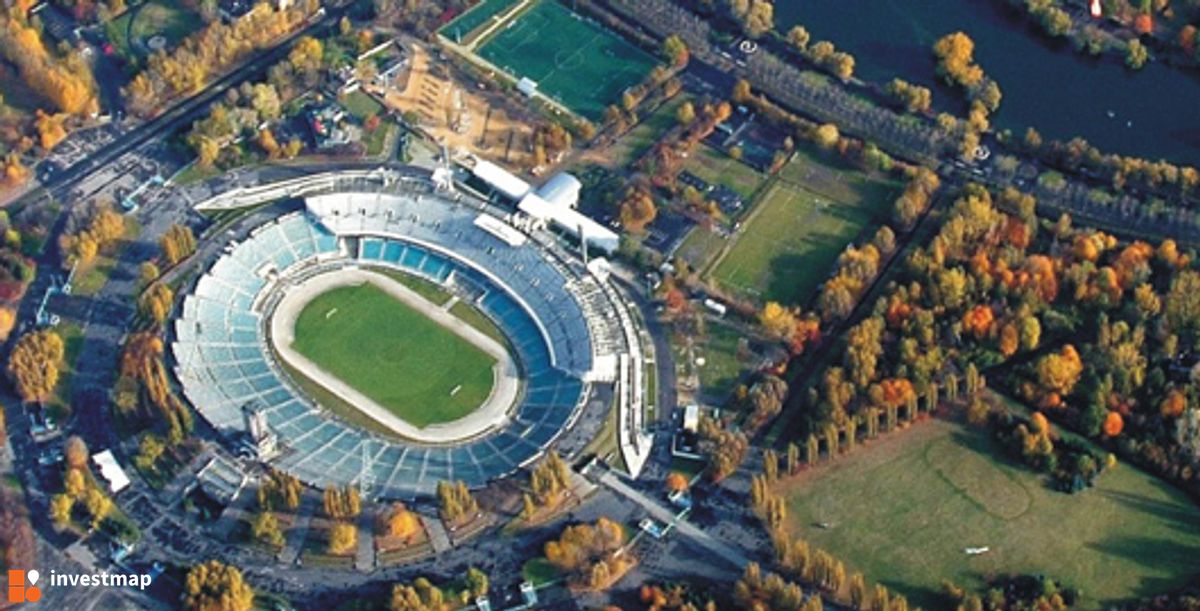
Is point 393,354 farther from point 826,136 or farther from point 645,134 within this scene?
point 826,136

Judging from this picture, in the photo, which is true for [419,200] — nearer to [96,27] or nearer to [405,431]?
[405,431]

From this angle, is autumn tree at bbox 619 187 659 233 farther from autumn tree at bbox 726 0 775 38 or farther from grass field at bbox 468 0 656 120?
autumn tree at bbox 726 0 775 38

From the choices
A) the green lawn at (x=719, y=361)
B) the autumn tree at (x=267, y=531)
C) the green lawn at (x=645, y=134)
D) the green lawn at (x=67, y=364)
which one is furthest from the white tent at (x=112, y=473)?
the green lawn at (x=645, y=134)

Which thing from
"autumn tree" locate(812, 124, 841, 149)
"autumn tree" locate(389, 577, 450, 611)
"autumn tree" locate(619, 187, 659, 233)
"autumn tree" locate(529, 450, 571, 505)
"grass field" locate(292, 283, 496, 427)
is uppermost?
"autumn tree" locate(812, 124, 841, 149)

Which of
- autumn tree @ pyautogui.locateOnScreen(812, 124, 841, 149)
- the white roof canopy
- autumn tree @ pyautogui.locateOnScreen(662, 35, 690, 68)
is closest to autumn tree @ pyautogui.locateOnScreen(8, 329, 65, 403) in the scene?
the white roof canopy

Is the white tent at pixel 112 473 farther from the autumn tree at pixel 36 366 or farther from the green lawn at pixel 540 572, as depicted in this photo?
the green lawn at pixel 540 572

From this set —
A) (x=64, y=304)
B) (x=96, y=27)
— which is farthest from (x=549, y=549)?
(x=96, y=27)

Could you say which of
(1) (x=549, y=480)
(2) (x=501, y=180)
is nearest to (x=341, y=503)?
(1) (x=549, y=480)
